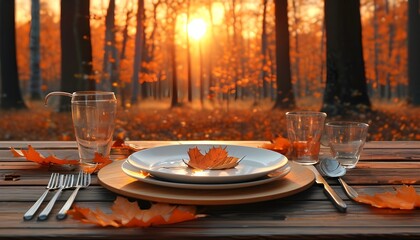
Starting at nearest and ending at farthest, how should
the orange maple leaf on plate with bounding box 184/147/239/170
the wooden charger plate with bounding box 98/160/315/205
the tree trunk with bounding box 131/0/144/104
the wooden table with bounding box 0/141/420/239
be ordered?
1. the wooden table with bounding box 0/141/420/239
2. the wooden charger plate with bounding box 98/160/315/205
3. the orange maple leaf on plate with bounding box 184/147/239/170
4. the tree trunk with bounding box 131/0/144/104

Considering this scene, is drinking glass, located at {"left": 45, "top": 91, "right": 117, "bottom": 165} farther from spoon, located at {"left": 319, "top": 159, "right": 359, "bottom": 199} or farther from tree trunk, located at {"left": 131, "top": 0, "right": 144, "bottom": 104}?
tree trunk, located at {"left": 131, "top": 0, "right": 144, "bottom": 104}

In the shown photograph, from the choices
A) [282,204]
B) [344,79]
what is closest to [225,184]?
[282,204]

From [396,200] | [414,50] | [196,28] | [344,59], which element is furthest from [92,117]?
[196,28]

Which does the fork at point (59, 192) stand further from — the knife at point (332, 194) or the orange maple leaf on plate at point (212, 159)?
the knife at point (332, 194)

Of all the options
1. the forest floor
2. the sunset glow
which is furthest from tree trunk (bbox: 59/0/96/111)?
the sunset glow

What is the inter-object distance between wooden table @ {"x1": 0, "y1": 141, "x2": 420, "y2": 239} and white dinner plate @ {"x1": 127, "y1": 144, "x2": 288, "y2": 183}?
0.06 m

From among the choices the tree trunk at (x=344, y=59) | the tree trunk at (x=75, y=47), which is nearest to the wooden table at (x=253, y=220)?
the tree trunk at (x=344, y=59)

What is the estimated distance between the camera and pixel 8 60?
732 centimetres

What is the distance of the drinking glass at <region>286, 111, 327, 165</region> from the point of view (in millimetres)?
1252

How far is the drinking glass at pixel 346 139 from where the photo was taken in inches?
47.9

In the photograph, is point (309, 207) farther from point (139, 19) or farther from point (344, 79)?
point (139, 19)

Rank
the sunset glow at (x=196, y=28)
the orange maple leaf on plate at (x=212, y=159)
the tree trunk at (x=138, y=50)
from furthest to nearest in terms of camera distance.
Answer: the sunset glow at (x=196, y=28) → the tree trunk at (x=138, y=50) → the orange maple leaf on plate at (x=212, y=159)

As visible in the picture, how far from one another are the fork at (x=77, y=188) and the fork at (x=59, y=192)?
0.06ft

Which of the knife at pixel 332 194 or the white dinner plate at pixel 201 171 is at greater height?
the white dinner plate at pixel 201 171
